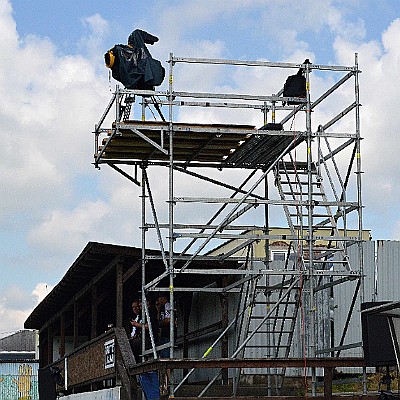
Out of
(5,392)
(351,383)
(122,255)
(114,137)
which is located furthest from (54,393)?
(5,392)

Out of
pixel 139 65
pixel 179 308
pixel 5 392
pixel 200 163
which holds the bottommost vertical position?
pixel 5 392

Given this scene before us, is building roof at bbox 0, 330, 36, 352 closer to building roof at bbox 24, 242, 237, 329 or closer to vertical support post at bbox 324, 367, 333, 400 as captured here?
building roof at bbox 24, 242, 237, 329

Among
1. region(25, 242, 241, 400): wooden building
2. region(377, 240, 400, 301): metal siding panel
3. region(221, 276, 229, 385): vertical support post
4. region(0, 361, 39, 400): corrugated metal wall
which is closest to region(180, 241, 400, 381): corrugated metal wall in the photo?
region(377, 240, 400, 301): metal siding panel

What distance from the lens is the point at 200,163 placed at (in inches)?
750

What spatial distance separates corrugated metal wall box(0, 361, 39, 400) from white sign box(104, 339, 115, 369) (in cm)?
2556

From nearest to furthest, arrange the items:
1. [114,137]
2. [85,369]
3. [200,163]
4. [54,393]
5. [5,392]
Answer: [114,137] → [200,163] → [85,369] → [54,393] → [5,392]

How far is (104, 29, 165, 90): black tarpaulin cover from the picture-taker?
55.3 feet

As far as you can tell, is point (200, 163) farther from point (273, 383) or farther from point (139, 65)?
point (273, 383)

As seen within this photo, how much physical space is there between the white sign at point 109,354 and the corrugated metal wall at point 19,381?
83.9 feet

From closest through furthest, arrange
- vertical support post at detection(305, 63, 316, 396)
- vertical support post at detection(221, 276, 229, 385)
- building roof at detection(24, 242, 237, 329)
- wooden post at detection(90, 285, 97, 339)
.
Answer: vertical support post at detection(305, 63, 316, 396)
vertical support post at detection(221, 276, 229, 385)
building roof at detection(24, 242, 237, 329)
wooden post at detection(90, 285, 97, 339)

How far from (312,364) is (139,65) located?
18.5ft

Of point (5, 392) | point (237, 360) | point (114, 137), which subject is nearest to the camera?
point (237, 360)

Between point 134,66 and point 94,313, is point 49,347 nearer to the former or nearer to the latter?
point 94,313

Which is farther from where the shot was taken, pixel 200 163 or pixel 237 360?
pixel 200 163
